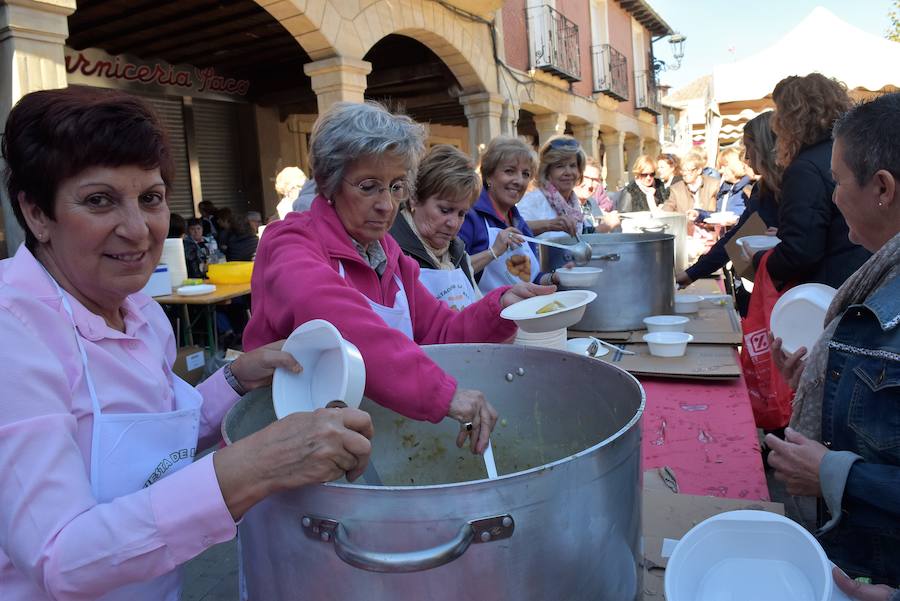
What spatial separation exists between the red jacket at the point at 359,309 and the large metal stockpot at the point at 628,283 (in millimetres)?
917

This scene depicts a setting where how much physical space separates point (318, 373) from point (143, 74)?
8.99m

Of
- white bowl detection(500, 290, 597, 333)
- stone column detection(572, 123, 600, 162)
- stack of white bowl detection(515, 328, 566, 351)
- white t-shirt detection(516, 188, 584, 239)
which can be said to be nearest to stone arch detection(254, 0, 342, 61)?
white t-shirt detection(516, 188, 584, 239)

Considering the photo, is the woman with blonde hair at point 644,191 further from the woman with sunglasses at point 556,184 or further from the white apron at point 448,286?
the white apron at point 448,286

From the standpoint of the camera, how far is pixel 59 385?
81cm

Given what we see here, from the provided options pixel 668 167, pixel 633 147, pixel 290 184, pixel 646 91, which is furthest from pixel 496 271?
pixel 646 91

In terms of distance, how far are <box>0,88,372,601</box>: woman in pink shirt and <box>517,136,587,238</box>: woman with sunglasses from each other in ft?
9.14

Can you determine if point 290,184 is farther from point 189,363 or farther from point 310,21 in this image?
point 189,363

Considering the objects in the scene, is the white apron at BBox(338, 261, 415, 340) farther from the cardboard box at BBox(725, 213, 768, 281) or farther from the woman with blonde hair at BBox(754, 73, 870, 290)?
the cardboard box at BBox(725, 213, 768, 281)

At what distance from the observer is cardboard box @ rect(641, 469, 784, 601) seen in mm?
1097

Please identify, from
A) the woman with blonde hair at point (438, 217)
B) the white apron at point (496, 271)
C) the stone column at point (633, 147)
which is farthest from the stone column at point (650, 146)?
the woman with blonde hair at point (438, 217)

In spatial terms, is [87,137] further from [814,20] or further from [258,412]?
[814,20]

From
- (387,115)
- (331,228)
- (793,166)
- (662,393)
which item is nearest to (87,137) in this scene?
(331,228)

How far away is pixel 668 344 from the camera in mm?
2166

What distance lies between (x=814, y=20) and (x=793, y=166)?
15.3ft
